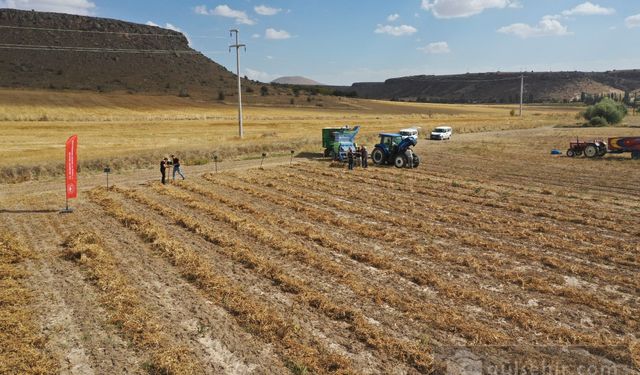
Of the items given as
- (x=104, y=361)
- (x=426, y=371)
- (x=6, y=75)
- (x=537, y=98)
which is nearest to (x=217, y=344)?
(x=104, y=361)

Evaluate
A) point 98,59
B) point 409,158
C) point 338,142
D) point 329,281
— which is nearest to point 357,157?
point 409,158

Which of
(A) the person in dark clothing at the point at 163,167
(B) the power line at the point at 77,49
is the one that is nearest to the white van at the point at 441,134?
(A) the person in dark clothing at the point at 163,167

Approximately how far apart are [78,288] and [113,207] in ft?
23.6

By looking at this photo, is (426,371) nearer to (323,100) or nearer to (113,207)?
(113,207)

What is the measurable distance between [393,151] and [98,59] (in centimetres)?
8236

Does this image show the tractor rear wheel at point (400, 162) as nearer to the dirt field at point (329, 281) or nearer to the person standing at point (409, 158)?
the person standing at point (409, 158)

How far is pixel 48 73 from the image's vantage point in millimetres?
80375

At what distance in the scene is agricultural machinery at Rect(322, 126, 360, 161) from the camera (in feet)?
93.2

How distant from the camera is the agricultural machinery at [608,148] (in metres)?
28.1

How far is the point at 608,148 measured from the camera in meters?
29.4

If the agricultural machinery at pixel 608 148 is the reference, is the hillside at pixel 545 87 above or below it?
above

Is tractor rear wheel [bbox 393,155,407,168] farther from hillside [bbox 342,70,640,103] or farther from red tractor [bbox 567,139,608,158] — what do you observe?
hillside [bbox 342,70,640,103]

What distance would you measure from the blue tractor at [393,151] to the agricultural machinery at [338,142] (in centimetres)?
201

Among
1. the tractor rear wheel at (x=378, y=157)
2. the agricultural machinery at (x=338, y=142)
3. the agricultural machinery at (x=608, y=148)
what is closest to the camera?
the tractor rear wheel at (x=378, y=157)
